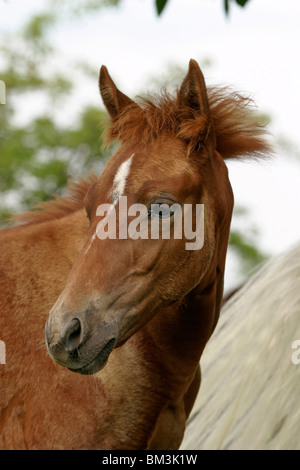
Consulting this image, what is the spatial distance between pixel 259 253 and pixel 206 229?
1629 cm

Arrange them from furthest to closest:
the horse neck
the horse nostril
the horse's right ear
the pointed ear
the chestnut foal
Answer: the horse neck
the horse's right ear
the pointed ear
the chestnut foal
the horse nostril

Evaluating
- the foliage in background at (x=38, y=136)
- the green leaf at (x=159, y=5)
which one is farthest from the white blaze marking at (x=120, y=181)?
the foliage in background at (x=38, y=136)

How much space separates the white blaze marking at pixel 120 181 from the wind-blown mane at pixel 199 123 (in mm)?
169

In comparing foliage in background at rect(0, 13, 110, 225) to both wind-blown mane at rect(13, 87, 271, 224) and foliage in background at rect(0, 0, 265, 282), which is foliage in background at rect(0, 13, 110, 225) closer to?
foliage in background at rect(0, 0, 265, 282)

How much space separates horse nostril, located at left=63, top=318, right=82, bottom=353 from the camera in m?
2.57

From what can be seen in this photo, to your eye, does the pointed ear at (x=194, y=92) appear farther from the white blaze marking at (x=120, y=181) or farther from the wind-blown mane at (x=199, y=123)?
the white blaze marking at (x=120, y=181)

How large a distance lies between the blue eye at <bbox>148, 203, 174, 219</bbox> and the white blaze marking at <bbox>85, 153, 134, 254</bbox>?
0.46ft

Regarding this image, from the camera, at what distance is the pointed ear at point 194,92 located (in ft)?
9.82

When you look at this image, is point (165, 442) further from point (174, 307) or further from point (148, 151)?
point (148, 151)

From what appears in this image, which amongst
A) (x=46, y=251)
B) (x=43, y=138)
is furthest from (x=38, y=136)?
(x=46, y=251)

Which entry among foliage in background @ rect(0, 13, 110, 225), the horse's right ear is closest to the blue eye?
the horse's right ear

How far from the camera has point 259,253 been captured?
19062 mm

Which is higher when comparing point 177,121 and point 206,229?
point 177,121

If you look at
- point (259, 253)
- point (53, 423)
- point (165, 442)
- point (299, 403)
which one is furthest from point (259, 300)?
point (259, 253)
